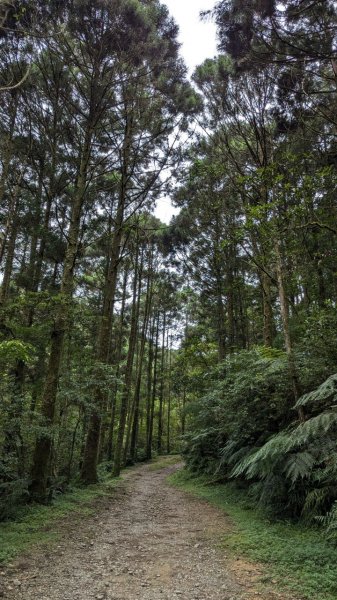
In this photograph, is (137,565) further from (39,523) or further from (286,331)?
(286,331)

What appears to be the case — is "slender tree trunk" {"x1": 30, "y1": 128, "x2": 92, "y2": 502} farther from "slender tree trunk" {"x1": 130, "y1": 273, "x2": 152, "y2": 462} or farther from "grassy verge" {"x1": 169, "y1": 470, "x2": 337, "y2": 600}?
"slender tree trunk" {"x1": 130, "y1": 273, "x2": 152, "y2": 462}

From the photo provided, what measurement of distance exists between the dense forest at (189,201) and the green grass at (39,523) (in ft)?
1.25

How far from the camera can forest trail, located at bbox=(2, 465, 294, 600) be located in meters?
3.61

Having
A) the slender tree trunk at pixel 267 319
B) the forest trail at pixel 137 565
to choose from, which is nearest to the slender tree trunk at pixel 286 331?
the slender tree trunk at pixel 267 319

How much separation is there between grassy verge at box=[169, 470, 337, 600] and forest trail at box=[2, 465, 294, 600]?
0.21 meters

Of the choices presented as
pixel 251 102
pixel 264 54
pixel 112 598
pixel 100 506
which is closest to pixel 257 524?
pixel 112 598

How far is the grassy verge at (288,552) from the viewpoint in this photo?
3662mm

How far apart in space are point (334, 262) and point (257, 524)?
22.7ft

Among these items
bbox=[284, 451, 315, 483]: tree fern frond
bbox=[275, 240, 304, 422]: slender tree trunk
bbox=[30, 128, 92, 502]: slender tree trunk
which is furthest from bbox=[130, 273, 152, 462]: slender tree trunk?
bbox=[284, 451, 315, 483]: tree fern frond

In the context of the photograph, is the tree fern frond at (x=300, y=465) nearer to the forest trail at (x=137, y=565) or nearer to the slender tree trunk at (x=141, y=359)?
the forest trail at (x=137, y=565)

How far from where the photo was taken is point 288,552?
447 cm

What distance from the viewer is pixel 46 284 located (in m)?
13.2

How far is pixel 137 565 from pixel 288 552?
1827 mm

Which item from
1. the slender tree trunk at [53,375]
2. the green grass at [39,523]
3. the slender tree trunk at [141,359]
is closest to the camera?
the green grass at [39,523]
